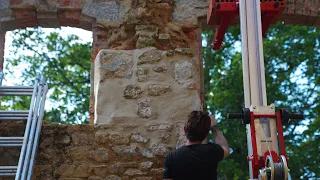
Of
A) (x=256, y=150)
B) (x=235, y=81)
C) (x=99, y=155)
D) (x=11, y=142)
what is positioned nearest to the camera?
(x=256, y=150)

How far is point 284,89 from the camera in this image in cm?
1309

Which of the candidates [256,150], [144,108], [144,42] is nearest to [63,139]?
[144,108]

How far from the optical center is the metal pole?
3.40 m

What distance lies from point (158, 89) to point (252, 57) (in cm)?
188

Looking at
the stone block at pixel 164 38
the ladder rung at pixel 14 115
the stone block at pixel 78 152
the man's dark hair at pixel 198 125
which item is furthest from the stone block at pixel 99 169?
the man's dark hair at pixel 198 125

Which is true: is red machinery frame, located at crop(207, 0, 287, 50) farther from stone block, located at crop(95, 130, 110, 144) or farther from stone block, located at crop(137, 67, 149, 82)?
stone block, located at crop(95, 130, 110, 144)

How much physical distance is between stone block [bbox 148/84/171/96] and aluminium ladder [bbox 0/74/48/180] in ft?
3.22

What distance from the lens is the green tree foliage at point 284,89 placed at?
1195 centimetres

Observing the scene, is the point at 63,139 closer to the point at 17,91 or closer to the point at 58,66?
the point at 17,91

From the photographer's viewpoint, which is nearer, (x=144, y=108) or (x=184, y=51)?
(x=144, y=108)

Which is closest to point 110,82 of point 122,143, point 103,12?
point 122,143

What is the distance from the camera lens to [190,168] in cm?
356

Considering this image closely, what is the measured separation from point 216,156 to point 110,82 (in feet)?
6.56

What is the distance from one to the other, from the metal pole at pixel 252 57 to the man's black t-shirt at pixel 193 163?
0.30 m
